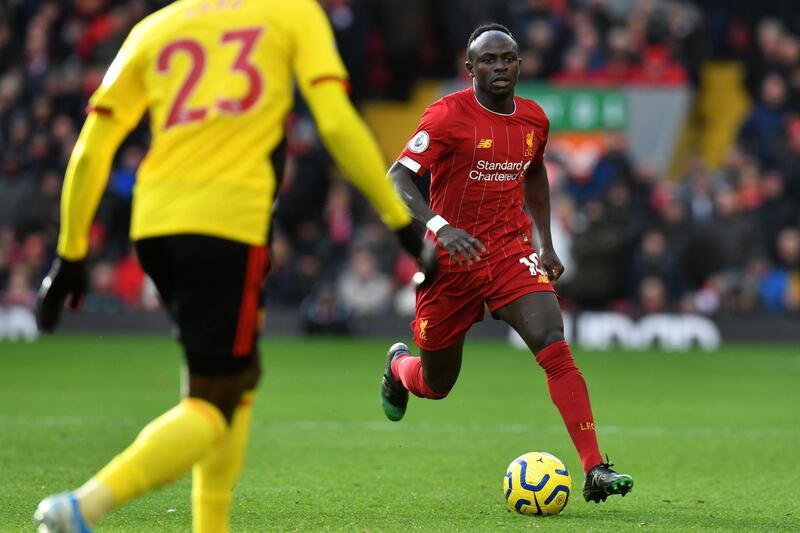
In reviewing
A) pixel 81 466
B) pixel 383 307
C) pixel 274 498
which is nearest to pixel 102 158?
Answer: pixel 274 498

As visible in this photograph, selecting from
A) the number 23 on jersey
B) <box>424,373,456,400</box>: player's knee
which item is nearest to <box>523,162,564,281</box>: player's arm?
<box>424,373,456,400</box>: player's knee

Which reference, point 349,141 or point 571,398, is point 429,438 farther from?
point 349,141

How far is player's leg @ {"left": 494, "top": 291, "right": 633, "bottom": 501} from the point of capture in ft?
23.8

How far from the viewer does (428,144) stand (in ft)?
25.4

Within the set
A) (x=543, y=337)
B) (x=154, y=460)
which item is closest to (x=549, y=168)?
(x=543, y=337)

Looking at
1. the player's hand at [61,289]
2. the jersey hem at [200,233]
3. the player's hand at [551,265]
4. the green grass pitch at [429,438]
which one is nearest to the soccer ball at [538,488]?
the green grass pitch at [429,438]

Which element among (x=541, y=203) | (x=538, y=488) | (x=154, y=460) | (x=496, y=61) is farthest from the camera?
(x=541, y=203)

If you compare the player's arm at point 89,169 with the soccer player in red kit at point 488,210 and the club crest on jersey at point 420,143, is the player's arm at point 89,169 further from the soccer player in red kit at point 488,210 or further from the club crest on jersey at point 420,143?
the club crest on jersey at point 420,143

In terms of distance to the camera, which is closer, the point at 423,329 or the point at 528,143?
the point at 528,143

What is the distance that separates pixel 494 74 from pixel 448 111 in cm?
32

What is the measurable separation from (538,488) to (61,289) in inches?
113

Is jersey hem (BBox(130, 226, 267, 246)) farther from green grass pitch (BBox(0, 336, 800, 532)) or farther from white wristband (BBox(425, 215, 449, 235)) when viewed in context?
white wristband (BBox(425, 215, 449, 235))

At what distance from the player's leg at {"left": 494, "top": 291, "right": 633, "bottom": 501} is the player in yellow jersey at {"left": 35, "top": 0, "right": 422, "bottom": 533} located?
2.44 meters

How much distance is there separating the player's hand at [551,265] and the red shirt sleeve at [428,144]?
841 mm
